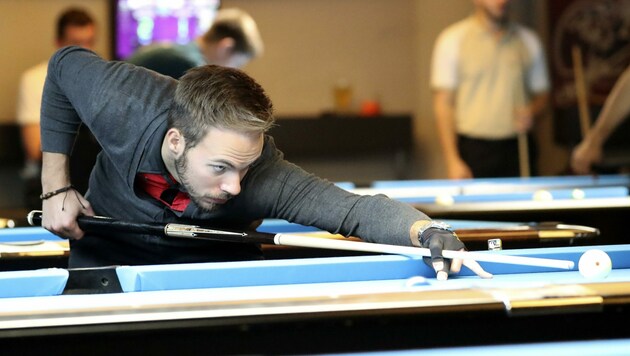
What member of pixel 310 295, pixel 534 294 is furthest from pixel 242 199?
pixel 534 294

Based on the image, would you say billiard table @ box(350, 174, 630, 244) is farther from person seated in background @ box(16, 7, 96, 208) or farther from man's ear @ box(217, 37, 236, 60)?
person seated in background @ box(16, 7, 96, 208)

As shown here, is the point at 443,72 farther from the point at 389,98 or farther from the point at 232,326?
the point at 232,326

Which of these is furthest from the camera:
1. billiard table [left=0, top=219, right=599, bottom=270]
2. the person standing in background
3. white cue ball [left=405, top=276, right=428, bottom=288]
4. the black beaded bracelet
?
the person standing in background

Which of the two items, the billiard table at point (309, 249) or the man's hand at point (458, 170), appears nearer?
the billiard table at point (309, 249)

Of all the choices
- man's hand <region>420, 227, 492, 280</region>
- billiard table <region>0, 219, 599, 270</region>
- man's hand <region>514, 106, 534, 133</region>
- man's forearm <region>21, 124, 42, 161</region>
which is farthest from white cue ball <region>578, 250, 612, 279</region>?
man's forearm <region>21, 124, 42, 161</region>

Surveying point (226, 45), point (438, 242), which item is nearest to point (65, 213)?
point (438, 242)

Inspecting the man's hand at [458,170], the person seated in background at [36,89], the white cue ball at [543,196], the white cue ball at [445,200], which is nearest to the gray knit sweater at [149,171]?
the white cue ball at [445,200]

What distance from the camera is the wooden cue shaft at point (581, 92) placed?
5.77 m

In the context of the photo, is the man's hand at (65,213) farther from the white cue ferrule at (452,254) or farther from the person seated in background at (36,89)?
the person seated in background at (36,89)

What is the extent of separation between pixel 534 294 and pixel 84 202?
1.27 meters

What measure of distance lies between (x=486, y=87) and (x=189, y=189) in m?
3.10

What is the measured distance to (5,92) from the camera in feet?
22.3

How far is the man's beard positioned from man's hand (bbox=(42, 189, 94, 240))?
355 mm

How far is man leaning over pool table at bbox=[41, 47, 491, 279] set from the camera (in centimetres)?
220
